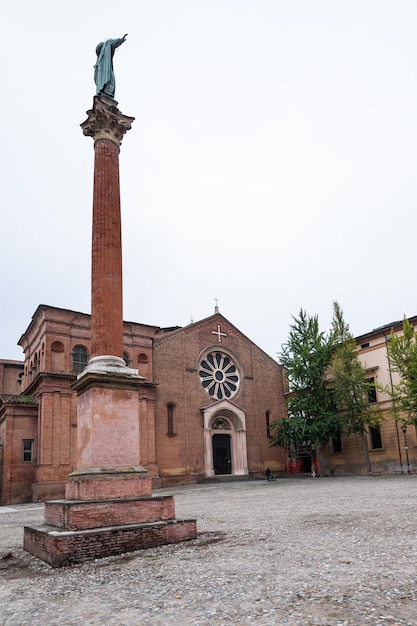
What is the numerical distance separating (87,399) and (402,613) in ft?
22.0

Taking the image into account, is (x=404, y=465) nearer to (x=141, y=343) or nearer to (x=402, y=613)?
(x=141, y=343)

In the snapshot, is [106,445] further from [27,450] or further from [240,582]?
[27,450]

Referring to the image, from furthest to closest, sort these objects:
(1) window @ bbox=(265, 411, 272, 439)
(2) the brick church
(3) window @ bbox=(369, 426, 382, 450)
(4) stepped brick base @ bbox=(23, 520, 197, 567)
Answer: (1) window @ bbox=(265, 411, 272, 439)
(3) window @ bbox=(369, 426, 382, 450)
(2) the brick church
(4) stepped brick base @ bbox=(23, 520, 197, 567)

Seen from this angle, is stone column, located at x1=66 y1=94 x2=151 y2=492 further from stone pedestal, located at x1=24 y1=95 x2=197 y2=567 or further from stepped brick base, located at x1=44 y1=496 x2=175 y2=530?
stepped brick base, located at x1=44 y1=496 x2=175 y2=530

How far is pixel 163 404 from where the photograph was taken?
30750mm

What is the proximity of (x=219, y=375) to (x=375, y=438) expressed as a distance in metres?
11.4

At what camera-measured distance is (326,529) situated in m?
9.09

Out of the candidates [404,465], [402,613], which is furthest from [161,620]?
[404,465]

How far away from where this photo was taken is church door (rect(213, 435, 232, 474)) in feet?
108

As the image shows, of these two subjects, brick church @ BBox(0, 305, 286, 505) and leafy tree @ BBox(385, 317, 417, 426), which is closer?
brick church @ BBox(0, 305, 286, 505)

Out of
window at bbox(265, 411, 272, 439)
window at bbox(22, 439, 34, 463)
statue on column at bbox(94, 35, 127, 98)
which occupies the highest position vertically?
statue on column at bbox(94, 35, 127, 98)

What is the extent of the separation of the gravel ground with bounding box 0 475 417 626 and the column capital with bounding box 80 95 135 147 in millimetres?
9093

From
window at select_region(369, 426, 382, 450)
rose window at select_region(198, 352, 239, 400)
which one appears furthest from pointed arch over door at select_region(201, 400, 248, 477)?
window at select_region(369, 426, 382, 450)

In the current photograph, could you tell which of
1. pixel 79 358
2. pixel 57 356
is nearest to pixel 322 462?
pixel 79 358
